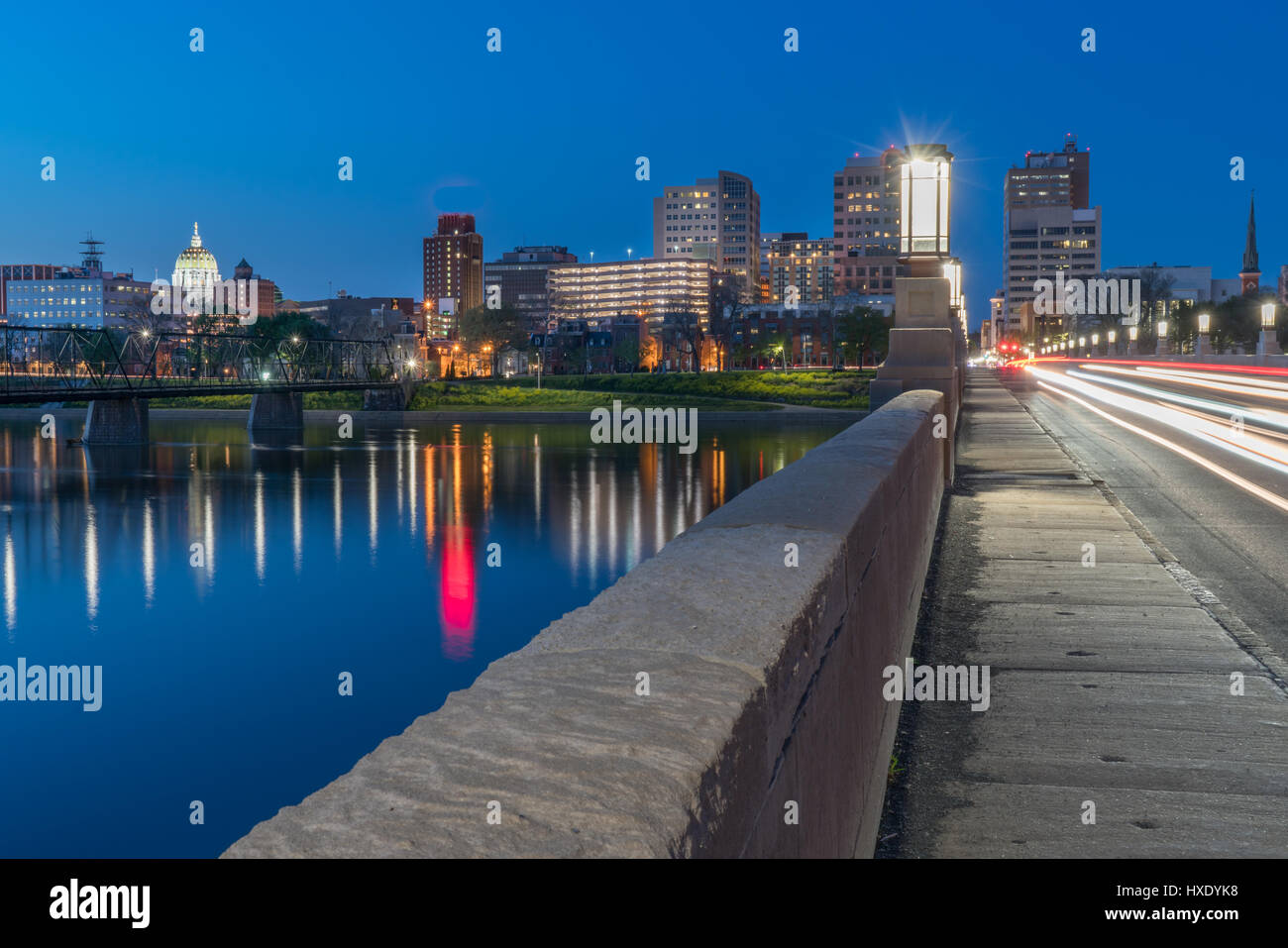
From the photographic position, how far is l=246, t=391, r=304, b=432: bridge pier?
10906 cm

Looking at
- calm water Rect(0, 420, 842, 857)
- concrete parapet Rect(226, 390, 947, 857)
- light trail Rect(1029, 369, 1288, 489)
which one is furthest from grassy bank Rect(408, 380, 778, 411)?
concrete parapet Rect(226, 390, 947, 857)

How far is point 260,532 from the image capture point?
47.3m

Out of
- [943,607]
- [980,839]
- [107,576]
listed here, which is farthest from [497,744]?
[107,576]

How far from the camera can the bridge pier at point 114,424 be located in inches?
3565

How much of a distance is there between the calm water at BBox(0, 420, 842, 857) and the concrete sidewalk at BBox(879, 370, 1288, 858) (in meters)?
13.1

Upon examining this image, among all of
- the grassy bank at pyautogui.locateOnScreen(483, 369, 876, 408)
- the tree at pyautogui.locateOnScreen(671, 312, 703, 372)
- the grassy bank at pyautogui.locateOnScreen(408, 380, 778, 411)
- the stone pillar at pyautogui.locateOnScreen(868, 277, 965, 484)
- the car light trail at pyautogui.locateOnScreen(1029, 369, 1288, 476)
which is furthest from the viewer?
the tree at pyautogui.locateOnScreen(671, 312, 703, 372)

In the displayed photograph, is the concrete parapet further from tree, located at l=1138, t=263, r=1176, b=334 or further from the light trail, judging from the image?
tree, located at l=1138, t=263, r=1176, b=334

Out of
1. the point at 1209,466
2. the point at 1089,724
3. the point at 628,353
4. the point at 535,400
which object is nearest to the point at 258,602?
the point at 1209,466

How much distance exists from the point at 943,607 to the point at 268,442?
95377 mm

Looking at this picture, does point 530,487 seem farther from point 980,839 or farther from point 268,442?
point 980,839

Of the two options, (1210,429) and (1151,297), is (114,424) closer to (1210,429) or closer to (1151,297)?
(1210,429)

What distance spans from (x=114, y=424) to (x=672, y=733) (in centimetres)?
9754

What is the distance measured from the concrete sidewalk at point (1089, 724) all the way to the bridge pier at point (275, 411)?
4131 inches
